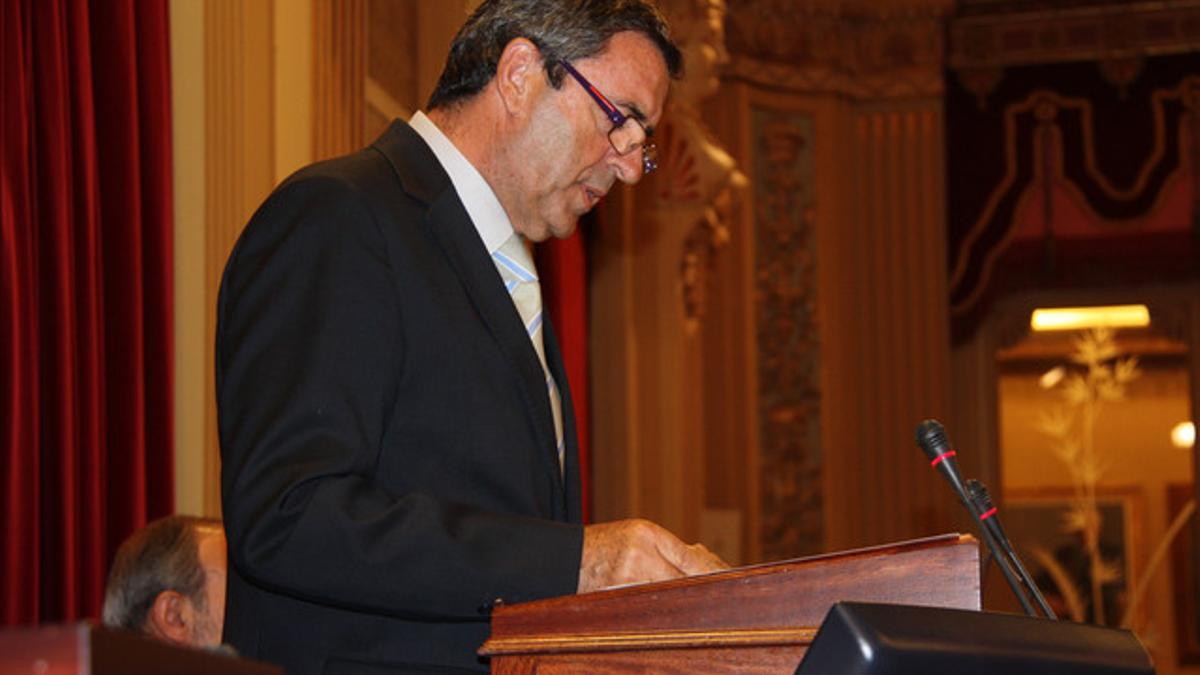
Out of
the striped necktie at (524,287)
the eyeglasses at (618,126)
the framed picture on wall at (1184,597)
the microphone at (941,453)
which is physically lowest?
the framed picture on wall at (1184,597)

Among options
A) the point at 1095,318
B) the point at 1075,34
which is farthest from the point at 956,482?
the point at 1095,318

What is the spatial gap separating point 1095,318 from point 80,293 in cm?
735

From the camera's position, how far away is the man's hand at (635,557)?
184 cm

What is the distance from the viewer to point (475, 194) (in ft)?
7.46

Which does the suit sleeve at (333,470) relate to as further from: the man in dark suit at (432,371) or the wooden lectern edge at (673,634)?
the wooden lectern edge at (673,634)

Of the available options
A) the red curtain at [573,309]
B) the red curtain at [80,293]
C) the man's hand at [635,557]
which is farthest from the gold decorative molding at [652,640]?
the red curtain at [573,309]

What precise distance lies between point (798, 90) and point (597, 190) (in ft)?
21.9

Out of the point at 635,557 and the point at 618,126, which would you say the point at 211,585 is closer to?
the point at 618,126

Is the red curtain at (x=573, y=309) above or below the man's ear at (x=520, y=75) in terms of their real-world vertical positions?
below

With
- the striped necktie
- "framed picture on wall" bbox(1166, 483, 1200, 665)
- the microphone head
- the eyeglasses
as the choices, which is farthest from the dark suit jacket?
"framed picture on wall" bbox(1166, 483, 1200, 665)

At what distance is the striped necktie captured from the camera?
2.29 meters

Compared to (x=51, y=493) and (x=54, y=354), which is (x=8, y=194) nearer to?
(x=54, y=354)

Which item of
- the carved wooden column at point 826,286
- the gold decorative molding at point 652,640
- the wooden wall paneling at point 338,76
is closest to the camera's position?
the gold decorative molding at point 652,640

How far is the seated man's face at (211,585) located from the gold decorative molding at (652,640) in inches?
53.1
